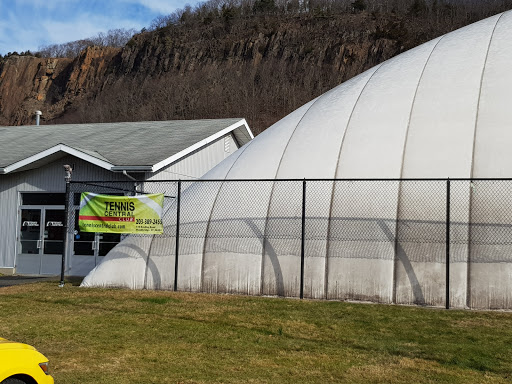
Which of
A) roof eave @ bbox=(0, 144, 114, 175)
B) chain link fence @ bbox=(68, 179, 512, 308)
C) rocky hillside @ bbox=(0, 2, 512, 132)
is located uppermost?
rocky hillside @ bbox=(0, 2, 512, 132)

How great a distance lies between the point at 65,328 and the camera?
33.8 ft

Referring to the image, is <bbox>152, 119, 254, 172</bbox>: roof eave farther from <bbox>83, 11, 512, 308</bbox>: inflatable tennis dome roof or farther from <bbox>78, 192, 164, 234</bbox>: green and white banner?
<bbox>78, 192, 164, 234</bbox>: green and white banner

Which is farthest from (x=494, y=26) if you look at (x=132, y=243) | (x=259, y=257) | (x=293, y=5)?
(x=293, y=5)

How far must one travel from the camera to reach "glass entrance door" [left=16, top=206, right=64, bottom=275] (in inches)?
856

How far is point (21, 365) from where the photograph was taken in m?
5.64

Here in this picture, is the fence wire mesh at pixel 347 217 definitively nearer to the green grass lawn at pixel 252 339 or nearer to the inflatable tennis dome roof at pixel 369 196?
the inflatable tennis dome roof at pixel 369 196

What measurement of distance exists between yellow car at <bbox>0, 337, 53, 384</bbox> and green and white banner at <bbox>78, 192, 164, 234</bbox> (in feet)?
28.5

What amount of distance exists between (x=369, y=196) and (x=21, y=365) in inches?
350

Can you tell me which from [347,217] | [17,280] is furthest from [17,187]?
[347,217]

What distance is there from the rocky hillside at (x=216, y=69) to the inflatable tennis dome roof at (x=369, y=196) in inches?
2504

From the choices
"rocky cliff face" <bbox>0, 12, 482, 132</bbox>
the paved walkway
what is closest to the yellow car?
the paved walkway

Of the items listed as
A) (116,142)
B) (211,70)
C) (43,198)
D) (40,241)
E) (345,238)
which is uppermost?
(211,70)

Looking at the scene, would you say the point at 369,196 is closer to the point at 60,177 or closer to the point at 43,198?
the point at 60,177

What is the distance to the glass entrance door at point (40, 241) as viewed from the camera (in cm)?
2173
